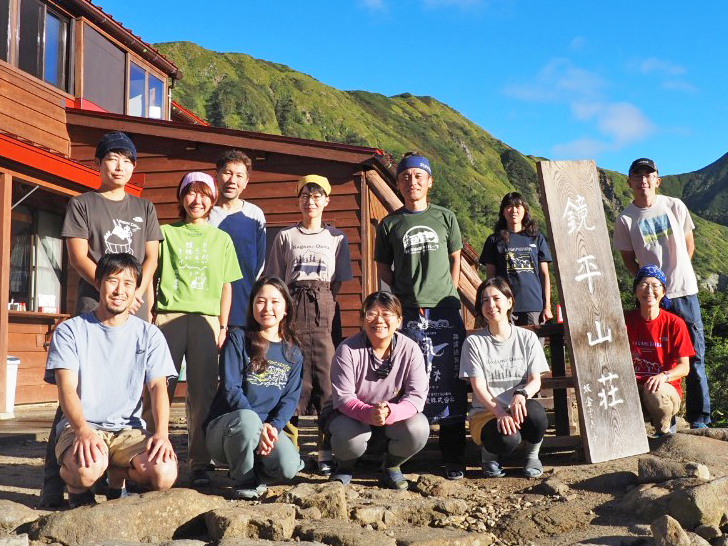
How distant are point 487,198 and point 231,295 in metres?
90.9

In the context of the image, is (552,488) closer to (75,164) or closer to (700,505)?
(700,505)

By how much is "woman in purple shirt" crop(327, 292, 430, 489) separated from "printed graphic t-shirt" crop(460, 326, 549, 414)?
1.01ft

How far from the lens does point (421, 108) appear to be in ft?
496

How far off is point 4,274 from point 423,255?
5222 millimetres

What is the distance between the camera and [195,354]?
166 inches

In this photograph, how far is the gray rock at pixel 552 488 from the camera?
151 inches

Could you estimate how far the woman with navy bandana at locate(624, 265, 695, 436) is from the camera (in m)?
4.67

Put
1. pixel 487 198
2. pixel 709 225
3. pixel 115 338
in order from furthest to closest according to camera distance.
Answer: pixel 709 225 < pixel 487 198 < pixel 115 338

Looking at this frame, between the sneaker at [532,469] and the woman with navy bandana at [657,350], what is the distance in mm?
926

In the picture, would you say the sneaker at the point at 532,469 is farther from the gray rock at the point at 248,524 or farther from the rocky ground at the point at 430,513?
the gray rock at the point at 248,524

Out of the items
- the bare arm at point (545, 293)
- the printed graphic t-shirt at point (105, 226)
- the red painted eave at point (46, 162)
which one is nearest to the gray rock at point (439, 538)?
the printed graphic t-shirt at point (105, 226)

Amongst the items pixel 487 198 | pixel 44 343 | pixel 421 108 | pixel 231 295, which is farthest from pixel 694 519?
pixel 421 108

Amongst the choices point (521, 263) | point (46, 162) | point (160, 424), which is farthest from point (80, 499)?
point (46, 162)

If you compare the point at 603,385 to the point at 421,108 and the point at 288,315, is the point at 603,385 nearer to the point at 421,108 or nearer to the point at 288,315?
the point at 288,315
